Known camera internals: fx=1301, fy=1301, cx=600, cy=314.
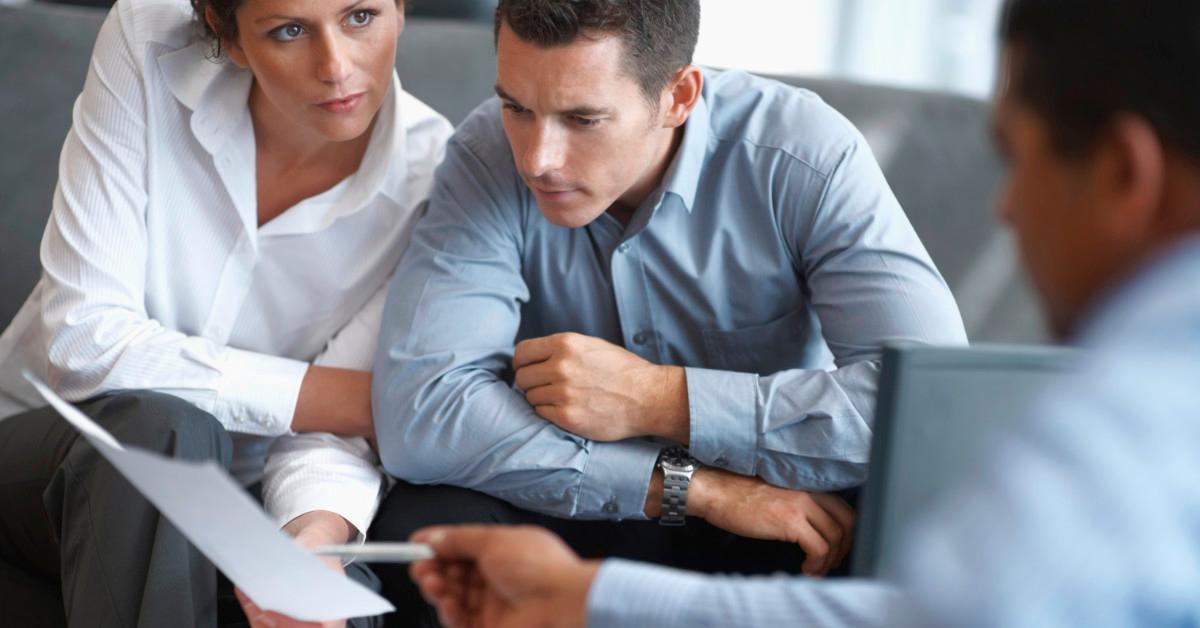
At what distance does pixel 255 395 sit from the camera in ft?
5.14

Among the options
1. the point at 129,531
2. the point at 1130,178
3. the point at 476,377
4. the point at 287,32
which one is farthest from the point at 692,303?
the point at 1130,178

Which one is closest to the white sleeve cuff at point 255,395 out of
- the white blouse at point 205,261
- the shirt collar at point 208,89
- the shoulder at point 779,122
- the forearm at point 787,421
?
the white blouse at point 205,261

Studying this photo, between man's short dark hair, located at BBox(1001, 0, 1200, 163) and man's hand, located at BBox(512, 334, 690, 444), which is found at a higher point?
man's short dark hair, located at BBox(1001, 0, 1200, 163)

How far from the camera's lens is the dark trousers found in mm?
1511

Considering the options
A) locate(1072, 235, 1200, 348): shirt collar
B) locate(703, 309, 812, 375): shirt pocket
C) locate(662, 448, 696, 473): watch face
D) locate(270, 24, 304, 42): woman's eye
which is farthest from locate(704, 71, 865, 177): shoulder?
locate(1072, 235, 1200, 348): shirt collar

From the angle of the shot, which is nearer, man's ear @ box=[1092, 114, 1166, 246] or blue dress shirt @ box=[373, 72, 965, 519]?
man's ear @ box=[1092, 114, 1166, 246]

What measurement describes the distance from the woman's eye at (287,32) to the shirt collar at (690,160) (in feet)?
1.55

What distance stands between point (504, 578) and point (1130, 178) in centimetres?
48

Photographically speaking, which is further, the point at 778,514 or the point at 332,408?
the point at 332,408

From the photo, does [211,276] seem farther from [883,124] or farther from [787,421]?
[883,124]

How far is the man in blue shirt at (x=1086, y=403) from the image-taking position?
588 millimetres

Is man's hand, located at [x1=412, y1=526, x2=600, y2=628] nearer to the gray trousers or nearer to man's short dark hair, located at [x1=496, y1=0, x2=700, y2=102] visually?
the gray trousers

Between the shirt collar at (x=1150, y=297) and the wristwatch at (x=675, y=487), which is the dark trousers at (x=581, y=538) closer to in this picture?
the wristwatch at (x=675, y=487)

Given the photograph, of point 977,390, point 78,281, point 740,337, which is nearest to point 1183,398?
point 977,390
